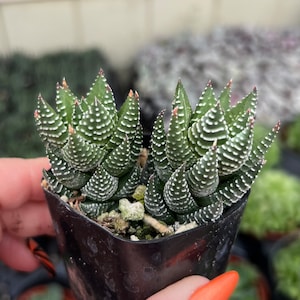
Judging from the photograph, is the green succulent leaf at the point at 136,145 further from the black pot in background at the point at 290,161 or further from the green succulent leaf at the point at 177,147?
the black pot in background at the point at 290,161

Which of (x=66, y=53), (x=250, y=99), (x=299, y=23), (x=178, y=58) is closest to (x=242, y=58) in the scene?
(x=178, y=58)

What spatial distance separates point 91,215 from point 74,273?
0.38 ft

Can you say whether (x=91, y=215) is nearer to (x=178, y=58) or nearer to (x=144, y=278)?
(x=144, y=278)

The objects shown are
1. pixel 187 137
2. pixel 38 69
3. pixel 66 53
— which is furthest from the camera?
pixel 66 53

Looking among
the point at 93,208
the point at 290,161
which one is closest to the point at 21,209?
Answer: the point at 93,208

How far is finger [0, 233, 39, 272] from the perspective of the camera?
778 mm

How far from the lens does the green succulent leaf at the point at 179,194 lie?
50 cm

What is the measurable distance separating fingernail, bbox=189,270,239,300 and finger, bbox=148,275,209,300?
1 cm

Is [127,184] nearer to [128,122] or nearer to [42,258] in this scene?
[128,122]

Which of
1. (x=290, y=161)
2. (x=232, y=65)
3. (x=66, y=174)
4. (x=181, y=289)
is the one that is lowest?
(x=290, y=161)

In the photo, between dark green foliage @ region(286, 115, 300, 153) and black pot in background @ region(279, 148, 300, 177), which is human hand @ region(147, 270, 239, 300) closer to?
black pot in background @ region(279, 148, 300, 177)

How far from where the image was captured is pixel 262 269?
1.41 metres

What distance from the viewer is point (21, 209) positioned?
732mm

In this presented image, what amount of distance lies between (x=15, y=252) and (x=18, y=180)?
166 mm
